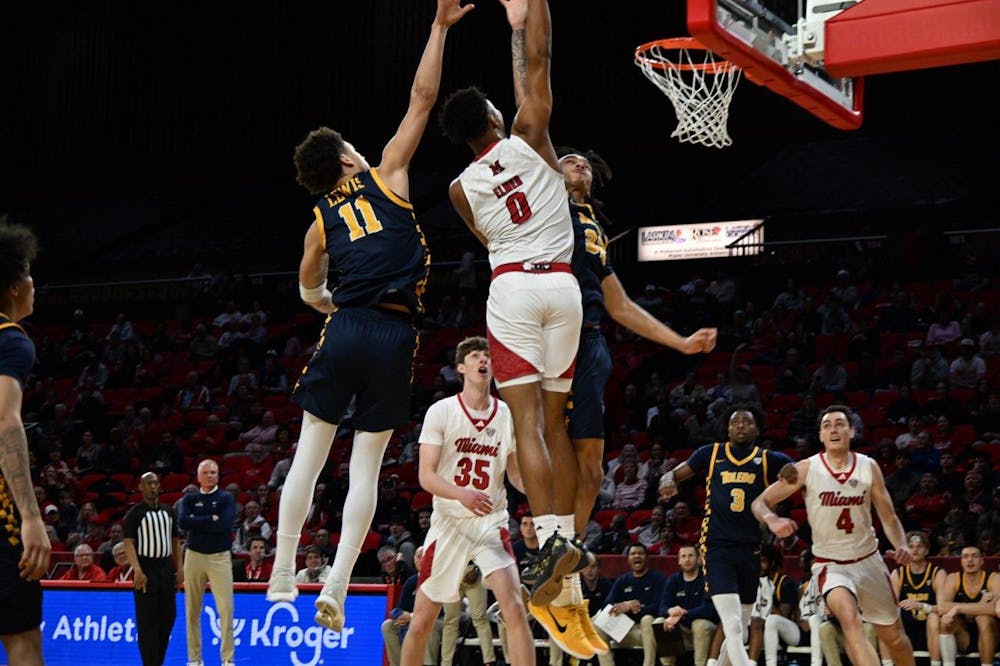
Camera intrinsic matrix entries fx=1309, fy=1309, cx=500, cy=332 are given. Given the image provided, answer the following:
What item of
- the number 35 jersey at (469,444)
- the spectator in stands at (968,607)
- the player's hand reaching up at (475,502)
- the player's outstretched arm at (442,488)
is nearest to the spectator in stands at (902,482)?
the spectator in stands at (968,607)

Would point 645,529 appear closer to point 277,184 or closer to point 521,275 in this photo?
point 521,275

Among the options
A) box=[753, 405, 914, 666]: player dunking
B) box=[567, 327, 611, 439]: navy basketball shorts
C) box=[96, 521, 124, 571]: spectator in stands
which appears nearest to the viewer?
box=[567, 327, 611, 439]: navy basketball shorts

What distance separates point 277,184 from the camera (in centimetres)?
3002

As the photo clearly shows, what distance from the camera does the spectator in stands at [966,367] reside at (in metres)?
16.0

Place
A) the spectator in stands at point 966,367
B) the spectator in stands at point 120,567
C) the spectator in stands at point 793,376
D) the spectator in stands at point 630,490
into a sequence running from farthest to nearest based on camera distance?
the spectator in stands at point 793,376
the spectator in stands at point 120,567
the spectator in stands at point 966,367
the spectator in stands at point 630,490

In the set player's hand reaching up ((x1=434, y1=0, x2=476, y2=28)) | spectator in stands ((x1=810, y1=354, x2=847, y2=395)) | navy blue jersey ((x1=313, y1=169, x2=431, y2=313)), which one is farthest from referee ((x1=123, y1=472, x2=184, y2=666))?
player's hand reaching up ((x1=434, y1=0, x2=476, y2=28))

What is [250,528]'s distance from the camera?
57.2 feet

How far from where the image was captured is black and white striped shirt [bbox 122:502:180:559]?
44.8 ft

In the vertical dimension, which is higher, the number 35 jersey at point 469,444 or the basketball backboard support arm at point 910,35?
the basketball backboard support arm at point 910,35

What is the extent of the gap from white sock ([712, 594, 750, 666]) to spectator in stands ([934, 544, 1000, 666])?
259 cm

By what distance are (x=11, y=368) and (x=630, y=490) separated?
11.0 meters

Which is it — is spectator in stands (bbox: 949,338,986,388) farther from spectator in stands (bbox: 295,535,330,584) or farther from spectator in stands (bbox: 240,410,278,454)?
spectator in stands (bbox: 240,410,278,454)

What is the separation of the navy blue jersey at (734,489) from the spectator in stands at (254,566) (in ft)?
22.0

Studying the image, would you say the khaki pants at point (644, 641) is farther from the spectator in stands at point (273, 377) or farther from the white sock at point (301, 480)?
the spectator in stands at point (273, 377)
